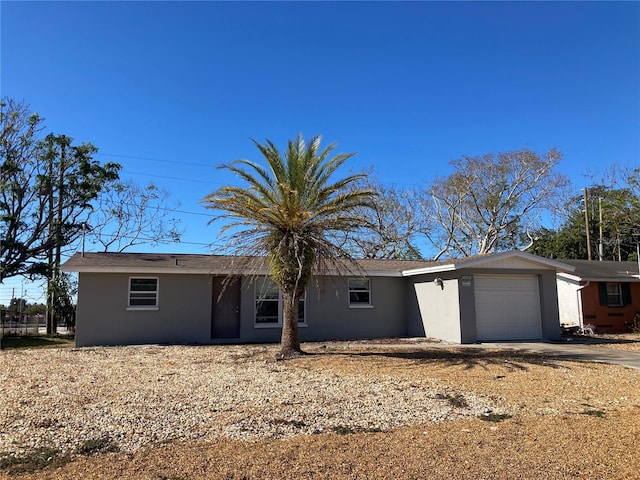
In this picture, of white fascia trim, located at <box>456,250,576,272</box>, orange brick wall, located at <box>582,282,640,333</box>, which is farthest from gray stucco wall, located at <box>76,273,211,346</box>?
orange brick wall, located at <box>582,282,640,333</box>

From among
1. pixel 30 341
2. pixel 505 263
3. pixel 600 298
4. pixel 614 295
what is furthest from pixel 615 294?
pixel 30 341

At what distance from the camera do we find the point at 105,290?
614 inches

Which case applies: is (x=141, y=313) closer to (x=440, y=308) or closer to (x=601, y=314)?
(x=440, y=308)

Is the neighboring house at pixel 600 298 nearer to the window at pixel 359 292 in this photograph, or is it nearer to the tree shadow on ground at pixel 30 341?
the window at pixel 359 292

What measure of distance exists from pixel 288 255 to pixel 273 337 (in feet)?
19.5

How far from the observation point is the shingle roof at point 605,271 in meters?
21.5

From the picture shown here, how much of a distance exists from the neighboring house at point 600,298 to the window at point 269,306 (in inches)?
492

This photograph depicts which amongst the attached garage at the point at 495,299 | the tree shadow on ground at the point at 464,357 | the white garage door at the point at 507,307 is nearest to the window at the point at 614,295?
the attached garage at the point at 495,299

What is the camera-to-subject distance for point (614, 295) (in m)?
22.1

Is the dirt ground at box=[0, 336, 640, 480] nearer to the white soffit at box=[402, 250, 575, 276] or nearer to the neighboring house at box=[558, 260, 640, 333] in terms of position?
the white soffit at box=[402, 250, 575, 276]

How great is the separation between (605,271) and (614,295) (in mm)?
1250

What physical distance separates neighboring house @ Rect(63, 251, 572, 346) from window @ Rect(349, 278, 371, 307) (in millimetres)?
37

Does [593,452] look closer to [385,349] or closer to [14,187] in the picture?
[385,349]

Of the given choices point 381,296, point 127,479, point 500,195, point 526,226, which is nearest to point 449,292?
point 381,296
